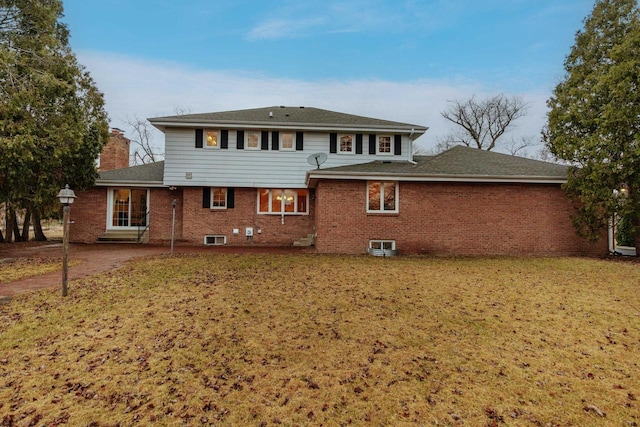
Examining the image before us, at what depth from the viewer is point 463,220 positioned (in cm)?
1242

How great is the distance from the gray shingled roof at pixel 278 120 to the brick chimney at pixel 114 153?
7310 mm

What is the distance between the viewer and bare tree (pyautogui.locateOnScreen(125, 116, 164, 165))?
109 feet

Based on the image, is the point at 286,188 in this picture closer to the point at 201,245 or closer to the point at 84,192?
the point at 201,245

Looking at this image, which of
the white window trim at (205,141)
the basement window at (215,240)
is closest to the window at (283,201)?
the basement window at (215,240)

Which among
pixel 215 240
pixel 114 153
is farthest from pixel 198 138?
pixel 114 153

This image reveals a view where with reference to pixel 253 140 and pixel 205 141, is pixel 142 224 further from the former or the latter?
pixel 253 140

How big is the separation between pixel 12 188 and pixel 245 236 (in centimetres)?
886

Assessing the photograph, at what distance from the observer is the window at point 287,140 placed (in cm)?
1505

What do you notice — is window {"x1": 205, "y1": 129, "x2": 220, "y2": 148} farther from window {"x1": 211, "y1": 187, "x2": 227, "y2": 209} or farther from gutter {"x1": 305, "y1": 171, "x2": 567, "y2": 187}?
gutter {"x1": 305, "y1": 171, "x2": 567, "y2": 187}

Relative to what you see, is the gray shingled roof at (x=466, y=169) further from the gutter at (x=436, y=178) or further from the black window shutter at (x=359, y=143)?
the black window shutter at (x=359, y=143)

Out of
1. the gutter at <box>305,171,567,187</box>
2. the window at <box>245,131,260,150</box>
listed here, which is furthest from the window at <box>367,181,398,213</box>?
the window at <box>245,131,260,150</box>

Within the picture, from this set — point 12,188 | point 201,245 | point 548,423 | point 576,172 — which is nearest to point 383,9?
point 576,172

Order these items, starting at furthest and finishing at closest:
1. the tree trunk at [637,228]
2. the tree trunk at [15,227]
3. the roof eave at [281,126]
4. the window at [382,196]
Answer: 1. the tree trunk at [15,227]
2. the roof eave at [281,126]
3. the window at [382,196]
4. the tree trunk at [637,228]

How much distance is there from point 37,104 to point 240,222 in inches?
320
